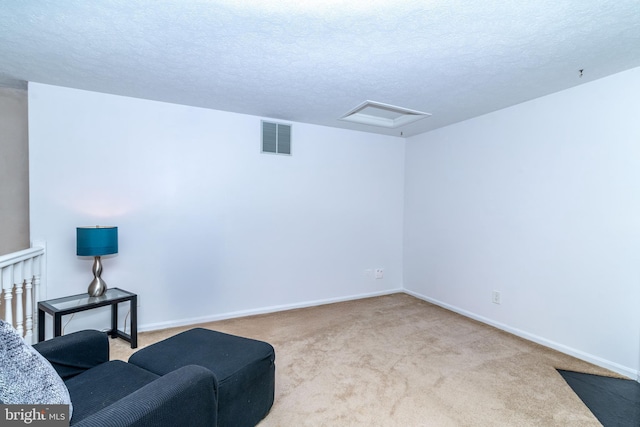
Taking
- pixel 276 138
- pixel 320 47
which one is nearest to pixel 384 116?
pixel 276 138

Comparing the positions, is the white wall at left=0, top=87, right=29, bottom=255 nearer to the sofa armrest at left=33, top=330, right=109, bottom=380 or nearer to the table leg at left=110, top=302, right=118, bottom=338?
the table leg at left=110, top=302, right=118, bottom=338

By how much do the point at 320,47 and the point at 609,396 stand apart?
300cm

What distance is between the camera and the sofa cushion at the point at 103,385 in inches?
51.1

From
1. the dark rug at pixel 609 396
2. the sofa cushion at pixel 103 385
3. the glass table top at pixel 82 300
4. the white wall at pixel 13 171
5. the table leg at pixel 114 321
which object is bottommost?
the dark rug at pixel 609 396

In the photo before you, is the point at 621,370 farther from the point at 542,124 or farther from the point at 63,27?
the point at 63,27

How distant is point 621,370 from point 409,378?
1620 millimetres

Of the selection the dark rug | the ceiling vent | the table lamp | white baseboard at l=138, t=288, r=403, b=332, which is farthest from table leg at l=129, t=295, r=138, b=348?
the dark rug

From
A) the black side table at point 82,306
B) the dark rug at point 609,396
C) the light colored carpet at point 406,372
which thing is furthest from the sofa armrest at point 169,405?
the dark rug at point 609,396

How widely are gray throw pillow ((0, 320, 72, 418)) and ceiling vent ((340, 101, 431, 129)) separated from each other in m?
3.01

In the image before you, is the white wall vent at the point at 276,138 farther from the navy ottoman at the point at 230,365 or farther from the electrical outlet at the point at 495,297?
the electrical outlet at the point at 495,297

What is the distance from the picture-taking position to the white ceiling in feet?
5.37

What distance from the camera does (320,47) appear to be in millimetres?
2008

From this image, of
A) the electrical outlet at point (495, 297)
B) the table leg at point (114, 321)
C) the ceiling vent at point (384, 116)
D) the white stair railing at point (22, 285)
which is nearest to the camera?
the white stair railing at point (22, 285)

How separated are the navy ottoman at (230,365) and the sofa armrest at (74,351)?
0.17m
